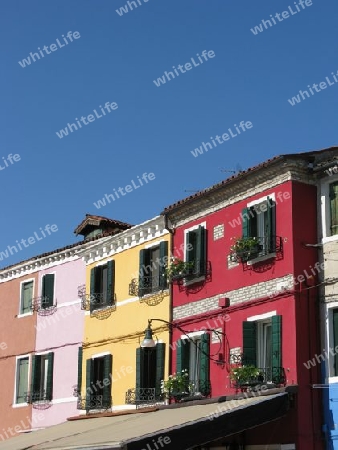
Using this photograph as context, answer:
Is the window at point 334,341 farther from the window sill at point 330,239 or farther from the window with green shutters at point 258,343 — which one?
the window sill at point 330,239

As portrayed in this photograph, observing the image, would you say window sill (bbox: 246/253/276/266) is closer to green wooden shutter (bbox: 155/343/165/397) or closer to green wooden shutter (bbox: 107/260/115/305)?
green wooden shutter (bbox: 155/343/165/397)

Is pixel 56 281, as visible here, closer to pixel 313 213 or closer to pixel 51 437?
pixel 51 437

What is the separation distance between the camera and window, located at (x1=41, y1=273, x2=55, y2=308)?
3100 cm

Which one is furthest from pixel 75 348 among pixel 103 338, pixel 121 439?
pixel 121 439

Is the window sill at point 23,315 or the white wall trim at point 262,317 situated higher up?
the window sill at point 23,315

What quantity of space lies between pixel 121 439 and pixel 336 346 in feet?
16.4

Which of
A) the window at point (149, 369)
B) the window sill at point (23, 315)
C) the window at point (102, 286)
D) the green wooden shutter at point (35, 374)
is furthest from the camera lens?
the window sill at point (23, 315)

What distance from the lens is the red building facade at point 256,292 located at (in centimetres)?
1972

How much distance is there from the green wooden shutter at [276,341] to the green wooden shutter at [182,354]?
372 centimetres

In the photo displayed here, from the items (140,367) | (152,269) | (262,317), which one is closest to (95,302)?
(152,269)

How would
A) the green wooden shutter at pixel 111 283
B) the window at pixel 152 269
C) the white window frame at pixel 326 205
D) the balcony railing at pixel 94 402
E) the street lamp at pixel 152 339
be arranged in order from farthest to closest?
the green wooden shutter at pixel 111 283
the balcony railing at pixel 94 402
the window at pixel 152 269
the street lamp at pixel 152 339
the white window frame at pixel 326 205

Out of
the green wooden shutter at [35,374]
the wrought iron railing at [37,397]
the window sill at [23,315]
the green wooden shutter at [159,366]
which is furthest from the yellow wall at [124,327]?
the window sill at [23,315]

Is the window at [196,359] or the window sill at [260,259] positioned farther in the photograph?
the window at [196,359]

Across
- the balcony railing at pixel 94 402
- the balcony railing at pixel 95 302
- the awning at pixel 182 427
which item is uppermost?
the balcony railing at pixel 95 302
